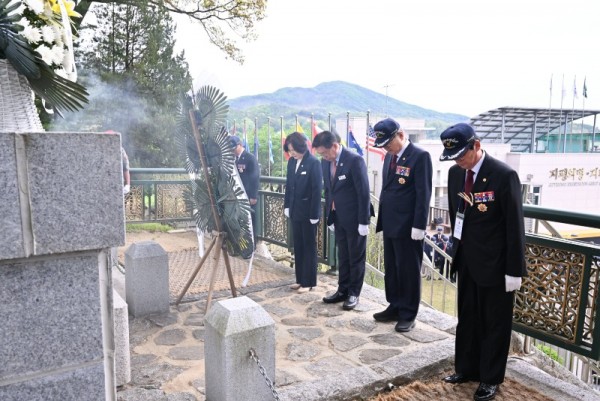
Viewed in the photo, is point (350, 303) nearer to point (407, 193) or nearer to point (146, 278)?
point (407, 193)

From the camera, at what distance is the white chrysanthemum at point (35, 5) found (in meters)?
1.62

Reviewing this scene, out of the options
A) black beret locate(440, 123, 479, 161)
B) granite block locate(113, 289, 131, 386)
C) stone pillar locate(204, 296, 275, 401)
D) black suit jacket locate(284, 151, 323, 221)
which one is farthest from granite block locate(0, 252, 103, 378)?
black suit jacket locate(284, 151, 323, 221)

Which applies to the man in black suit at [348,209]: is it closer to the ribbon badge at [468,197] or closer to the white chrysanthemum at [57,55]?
the ribbon badge at [468,197]

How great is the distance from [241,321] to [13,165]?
5.69ft

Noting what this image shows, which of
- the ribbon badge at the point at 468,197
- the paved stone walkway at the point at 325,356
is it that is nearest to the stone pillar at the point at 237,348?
the paved stone walkway at the point at 325,356

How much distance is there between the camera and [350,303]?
5184mm

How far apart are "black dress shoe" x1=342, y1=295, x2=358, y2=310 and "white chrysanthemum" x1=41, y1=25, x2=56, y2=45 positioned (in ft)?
13.3

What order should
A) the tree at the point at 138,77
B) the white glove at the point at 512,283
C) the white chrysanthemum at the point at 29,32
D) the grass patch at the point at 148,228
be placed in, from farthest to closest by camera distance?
the tree at the point at 138,77
the grass patch at the point at 148,228
the white glove at the point at 512,283
the white chrysanthemum at the point at 29,32

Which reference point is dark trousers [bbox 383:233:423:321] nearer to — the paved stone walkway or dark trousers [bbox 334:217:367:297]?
the paved stone walkway

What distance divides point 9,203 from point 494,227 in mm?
2799

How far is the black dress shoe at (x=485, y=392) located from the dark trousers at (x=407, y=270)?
4.04 feet

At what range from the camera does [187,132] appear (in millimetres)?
4945

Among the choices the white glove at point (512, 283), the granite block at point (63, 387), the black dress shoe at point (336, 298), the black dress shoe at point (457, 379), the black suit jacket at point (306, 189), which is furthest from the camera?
the black suit jacket at point (306, 189)

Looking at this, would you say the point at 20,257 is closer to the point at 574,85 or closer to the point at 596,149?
the point at 574,85
